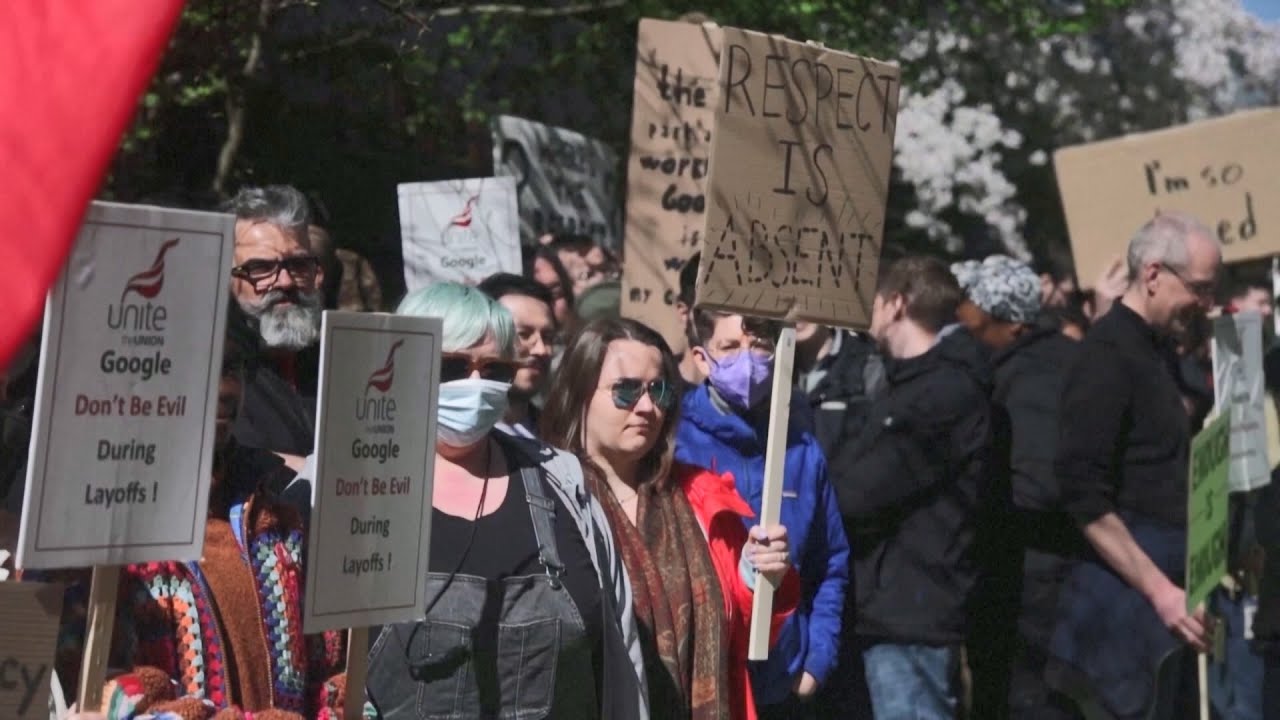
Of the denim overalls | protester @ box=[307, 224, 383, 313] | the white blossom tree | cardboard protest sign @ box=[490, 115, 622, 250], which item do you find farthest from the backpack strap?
the white blossom tree

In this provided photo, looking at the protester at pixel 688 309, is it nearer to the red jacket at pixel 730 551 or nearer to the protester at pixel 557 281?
the protester at pixel 557 281

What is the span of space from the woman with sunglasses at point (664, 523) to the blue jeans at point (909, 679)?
129 cm

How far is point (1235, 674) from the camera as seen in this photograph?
Answer: 305 inches

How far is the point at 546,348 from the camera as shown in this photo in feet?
20.3

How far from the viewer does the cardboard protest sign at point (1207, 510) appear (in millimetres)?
6379

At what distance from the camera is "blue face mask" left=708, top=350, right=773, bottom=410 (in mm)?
5621

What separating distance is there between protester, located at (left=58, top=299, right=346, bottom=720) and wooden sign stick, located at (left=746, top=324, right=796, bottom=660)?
120 centimetres

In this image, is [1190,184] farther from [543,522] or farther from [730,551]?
[543,522]

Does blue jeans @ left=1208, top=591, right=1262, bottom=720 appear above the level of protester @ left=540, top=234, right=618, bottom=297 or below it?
below

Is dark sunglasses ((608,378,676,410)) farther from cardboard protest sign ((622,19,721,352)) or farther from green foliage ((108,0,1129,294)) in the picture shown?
green foliage ((108,0,1129,294))

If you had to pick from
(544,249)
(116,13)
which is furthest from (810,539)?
(116,13)

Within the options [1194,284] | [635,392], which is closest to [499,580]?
[635,392]

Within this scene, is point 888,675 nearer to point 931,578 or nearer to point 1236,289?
point 931,578

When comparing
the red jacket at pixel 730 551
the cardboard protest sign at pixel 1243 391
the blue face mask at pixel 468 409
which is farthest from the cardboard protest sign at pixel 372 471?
the cardboard protest sign at pixel 1243 391
